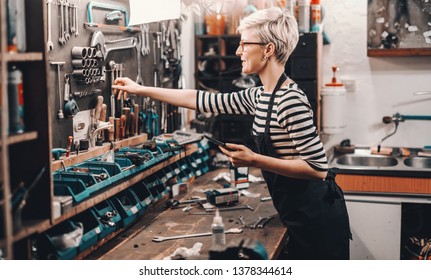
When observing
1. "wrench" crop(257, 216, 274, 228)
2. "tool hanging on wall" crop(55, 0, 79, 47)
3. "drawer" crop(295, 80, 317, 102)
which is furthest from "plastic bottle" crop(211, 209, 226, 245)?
"drawer" crop(295, 80, 317, 102)

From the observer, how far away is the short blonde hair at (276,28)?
2.41 metres

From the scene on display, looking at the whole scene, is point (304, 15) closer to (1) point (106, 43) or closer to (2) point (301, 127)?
(1) point (106, 43)

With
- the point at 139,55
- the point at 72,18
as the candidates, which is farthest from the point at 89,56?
the point at 139,55

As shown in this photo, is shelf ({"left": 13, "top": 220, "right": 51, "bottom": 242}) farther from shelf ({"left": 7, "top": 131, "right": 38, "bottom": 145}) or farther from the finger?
the finger

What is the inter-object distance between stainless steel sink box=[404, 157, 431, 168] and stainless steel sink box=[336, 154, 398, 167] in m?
0.09

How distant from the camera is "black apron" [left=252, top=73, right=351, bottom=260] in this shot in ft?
8.20

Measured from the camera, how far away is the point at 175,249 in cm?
231

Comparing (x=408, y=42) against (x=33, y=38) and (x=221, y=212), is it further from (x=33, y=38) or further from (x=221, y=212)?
(x=33, y=38)

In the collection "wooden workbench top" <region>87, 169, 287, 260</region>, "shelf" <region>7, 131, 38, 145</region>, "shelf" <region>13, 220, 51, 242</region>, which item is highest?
"shelf" <region>7, 131, 38, 145</region>

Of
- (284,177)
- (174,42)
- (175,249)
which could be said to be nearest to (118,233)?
(175,249)

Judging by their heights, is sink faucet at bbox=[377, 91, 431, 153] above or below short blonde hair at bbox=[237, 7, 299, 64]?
below

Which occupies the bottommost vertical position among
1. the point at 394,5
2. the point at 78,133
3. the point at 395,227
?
the point at 395,227

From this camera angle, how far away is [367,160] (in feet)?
13.6
